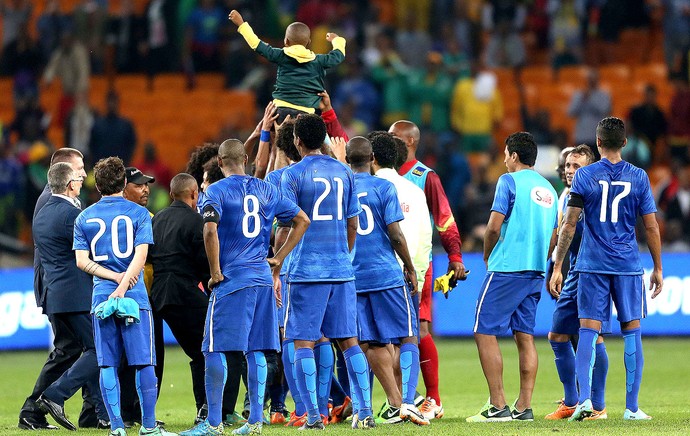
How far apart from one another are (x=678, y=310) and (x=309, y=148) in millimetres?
9721

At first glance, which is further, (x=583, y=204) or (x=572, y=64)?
(x=572, y=64)

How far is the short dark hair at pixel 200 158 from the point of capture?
11.3m

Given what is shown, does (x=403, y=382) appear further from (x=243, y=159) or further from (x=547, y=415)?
(x=243, y=159)

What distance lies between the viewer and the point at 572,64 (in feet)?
84.6

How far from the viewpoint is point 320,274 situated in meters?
9.67

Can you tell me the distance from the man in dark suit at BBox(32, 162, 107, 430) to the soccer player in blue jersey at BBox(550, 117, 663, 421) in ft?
12.4

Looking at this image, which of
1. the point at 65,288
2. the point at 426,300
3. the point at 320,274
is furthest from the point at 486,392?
the point at 65,288

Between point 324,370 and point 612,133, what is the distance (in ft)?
9.38

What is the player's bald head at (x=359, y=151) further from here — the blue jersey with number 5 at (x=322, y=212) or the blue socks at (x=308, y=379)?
the blue socks at (x=308, y=379)

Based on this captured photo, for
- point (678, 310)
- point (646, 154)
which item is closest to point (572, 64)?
point (646, 154)

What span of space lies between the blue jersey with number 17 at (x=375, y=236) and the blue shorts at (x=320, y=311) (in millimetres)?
449

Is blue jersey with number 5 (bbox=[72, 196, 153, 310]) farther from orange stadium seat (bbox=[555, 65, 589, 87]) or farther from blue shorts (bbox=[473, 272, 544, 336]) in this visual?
orange stadium seat (bbox=[555, 65, 589, 87])

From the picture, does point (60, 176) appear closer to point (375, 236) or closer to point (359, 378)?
point (375, 236)

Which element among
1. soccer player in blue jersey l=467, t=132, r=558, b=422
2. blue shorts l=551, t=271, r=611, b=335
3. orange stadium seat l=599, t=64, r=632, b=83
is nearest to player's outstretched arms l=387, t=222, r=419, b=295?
soccer player in blue jersey l=467, t=132, r=558, b=422
